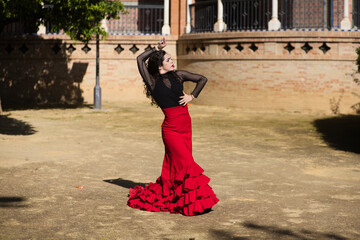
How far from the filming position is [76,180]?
319 inches

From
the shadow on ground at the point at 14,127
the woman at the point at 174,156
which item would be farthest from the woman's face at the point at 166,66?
the shadow on ground at the point at 14,127

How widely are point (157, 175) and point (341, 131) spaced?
7502mm

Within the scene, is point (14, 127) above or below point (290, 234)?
above

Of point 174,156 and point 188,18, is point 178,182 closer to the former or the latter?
point 174,156

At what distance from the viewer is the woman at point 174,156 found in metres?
6.26

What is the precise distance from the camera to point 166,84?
21.4ft

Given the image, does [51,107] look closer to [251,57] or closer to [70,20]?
[70,20]

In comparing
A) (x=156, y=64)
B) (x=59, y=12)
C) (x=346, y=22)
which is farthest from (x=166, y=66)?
(x=346, y=22)

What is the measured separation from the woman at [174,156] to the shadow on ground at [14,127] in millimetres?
7551

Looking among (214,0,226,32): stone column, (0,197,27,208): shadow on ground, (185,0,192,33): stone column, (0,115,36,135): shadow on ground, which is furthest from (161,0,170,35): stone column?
(0,197,27,208): shadow on ground

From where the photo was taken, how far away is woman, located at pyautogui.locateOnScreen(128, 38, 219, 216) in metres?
6.26

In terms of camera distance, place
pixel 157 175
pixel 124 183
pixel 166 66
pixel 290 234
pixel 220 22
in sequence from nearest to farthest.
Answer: pixel 290 234 < pixel 166 66 < pixel 124 183 < pixel 157 175 < pixel 220 22

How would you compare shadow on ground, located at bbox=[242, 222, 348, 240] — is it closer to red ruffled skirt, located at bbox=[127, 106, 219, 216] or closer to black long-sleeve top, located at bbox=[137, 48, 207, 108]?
red ruffled skirt, located at bbox=[127, 106, 219, 216]

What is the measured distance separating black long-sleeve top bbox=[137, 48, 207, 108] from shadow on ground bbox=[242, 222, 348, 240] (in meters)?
1.67
